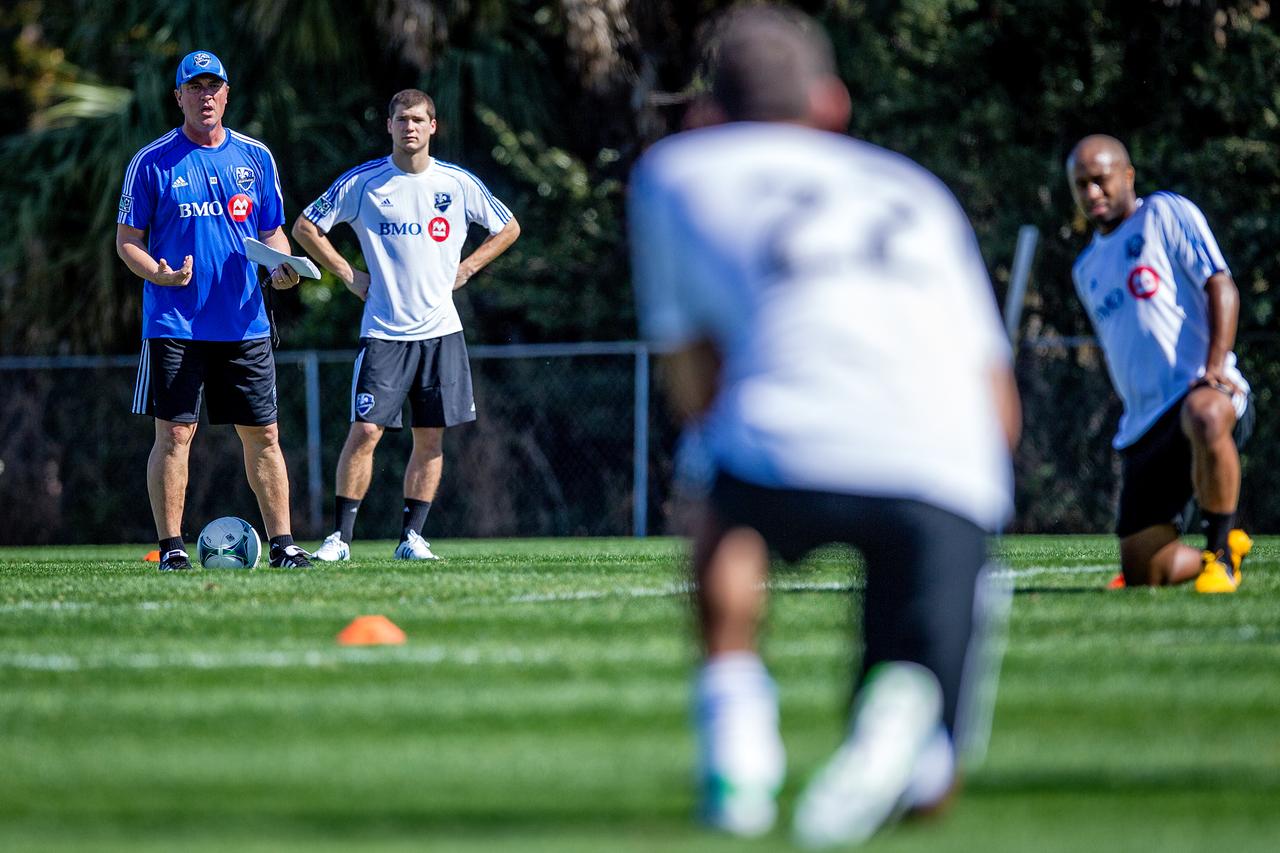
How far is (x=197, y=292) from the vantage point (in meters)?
9.40

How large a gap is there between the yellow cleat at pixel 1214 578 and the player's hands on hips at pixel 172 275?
4.94 metres

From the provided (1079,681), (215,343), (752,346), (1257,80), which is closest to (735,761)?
(752,346)

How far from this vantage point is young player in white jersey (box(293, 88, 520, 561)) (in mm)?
10242

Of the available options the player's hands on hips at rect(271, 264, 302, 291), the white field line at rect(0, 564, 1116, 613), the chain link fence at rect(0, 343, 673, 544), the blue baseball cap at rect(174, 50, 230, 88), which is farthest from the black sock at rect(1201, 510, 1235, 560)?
the chain link fence at rect(0, 343, 673, 544)

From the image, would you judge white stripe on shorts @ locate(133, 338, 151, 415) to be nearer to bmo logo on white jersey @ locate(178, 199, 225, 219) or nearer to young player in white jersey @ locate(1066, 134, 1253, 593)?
bmo logo on white jersey @ locate(178, 199, 225, 219)

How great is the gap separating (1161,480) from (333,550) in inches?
177

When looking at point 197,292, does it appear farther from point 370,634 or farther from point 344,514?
point 370,634

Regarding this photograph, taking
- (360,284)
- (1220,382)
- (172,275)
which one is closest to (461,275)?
(360,284)

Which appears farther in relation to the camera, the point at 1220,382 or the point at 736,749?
the point at 1220,382

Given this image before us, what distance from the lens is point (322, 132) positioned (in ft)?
63.0

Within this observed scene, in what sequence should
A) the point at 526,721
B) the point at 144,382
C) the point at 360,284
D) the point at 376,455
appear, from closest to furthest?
the point at 526,721, the point at 144,382, the point at 360,284, the point at 376,455

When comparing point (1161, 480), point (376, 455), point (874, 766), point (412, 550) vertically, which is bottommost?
point (412, 550)

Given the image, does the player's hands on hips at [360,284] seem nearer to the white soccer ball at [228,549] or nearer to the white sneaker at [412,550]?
the white sneaker at [412,550]

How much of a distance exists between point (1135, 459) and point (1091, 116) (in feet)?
34.7
